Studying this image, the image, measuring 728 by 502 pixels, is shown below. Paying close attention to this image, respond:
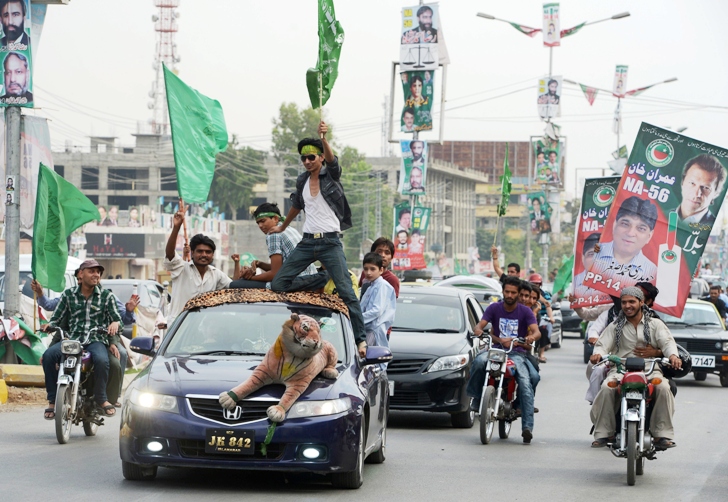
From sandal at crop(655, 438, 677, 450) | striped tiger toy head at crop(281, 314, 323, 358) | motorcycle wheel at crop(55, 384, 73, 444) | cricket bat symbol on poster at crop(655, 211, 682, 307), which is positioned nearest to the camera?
striped tiger toy head at crop(281, 314, 323, 358)

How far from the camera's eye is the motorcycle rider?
10.1 metres

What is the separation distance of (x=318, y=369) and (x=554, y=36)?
1977 inches

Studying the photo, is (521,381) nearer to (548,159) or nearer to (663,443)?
(663,443)

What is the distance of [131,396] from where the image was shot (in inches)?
335

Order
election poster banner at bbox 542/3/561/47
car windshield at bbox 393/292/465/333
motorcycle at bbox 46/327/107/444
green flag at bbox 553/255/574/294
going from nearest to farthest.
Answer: motorcycle at bbox 46/327/107/444
car windshield at bbox 393/292/465/333
green flag at bbox 553/255/574/294
election poster banner at bbox 542/3/561/47

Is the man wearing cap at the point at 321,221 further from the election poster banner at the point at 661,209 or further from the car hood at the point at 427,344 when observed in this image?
the election poster banner at the point at 661,209

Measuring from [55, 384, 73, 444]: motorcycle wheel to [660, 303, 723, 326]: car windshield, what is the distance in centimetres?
1403

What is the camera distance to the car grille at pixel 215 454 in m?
8.24

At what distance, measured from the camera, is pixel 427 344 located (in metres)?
13.9

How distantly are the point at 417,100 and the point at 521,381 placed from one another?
1039 inches

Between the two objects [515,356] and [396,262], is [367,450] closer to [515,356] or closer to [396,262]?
[515,356]

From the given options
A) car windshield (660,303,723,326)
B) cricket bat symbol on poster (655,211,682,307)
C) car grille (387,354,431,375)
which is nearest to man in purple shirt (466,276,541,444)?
car grille (387,354,431,375)

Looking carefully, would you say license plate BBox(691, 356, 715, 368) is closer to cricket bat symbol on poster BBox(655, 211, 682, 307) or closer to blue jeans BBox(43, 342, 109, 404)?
cricket bat symbol on poster BBox(655, 211, 682, 307)

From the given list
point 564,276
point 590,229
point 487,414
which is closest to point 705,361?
point 590,229
